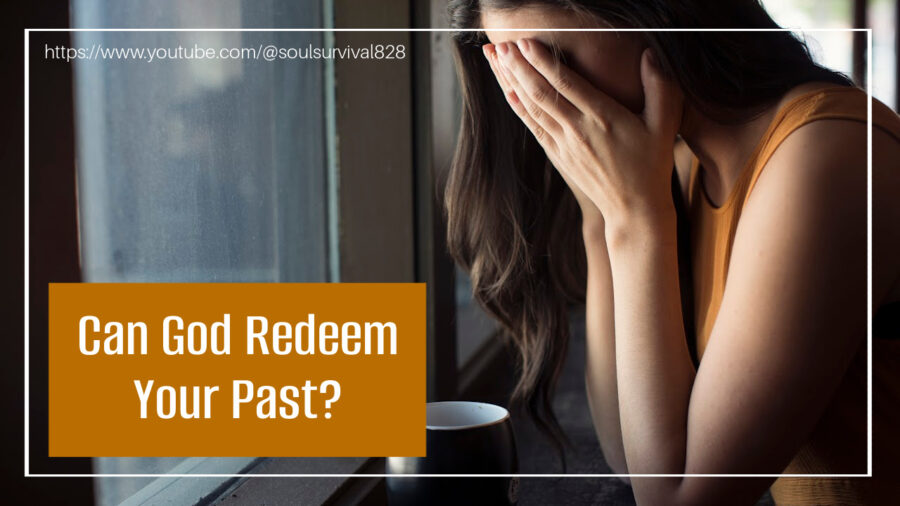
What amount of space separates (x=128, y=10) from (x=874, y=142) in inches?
20.7

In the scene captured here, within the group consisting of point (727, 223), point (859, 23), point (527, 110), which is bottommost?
point (727, 223)

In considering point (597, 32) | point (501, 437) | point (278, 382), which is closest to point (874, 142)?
point (597, 32)

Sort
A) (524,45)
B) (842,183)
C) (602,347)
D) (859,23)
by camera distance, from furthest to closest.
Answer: (859,23) → (602,347) → (524,45) → (842,183)

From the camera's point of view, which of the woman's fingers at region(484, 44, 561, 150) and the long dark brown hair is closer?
the woman's fingers at region(484, 44, 561, 150)

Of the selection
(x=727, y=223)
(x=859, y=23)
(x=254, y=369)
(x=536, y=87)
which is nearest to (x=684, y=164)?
(x=727, y=223)

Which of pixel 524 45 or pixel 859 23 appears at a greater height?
pixel 859 23

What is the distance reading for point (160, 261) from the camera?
552 millimetres

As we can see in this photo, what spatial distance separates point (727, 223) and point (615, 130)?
143 millimetres

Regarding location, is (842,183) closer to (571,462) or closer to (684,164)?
(684,164)

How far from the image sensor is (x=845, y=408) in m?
0.58

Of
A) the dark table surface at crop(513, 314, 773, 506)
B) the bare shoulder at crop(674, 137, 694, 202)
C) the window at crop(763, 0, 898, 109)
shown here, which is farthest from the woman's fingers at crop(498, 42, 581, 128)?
the window at crop(763, 0, 898, 109)

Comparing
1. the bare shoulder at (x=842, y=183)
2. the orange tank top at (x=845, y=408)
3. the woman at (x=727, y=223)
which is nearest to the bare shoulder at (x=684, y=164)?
the woman at (x=727, y=223)

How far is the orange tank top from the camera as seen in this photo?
54 cm

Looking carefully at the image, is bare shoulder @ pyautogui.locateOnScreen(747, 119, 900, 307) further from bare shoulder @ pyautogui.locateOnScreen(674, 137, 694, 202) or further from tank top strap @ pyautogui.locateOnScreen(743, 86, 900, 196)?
bare shoulder @ pyautogui.locateOnScreen(674, 137, 694, 202)
